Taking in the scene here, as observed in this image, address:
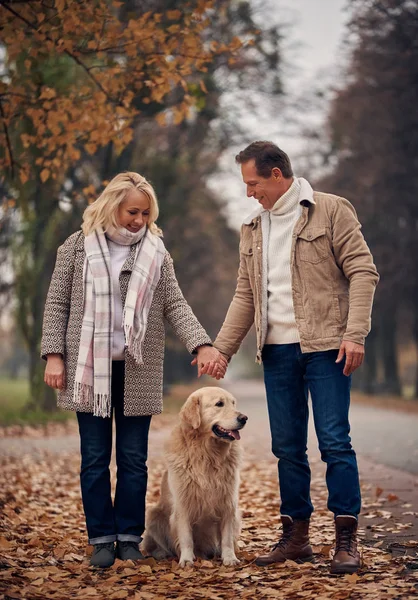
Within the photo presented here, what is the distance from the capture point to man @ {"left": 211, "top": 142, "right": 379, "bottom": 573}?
4.63 m

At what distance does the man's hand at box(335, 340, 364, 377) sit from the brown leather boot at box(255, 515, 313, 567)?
3.61 ft

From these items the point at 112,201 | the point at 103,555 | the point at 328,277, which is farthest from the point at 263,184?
the point at 103,555

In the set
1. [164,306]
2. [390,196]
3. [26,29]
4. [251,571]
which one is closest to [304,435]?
[251,571]

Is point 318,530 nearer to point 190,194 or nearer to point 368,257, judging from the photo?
point 368,257

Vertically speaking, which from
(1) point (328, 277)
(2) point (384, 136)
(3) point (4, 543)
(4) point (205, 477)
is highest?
(2) point (384, 136)

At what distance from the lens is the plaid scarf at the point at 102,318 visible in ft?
15.9

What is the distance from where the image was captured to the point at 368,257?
4723 millimetres

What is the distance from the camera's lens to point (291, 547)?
493cm

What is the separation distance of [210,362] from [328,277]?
2.93ft

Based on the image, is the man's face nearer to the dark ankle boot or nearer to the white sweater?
the white sweater

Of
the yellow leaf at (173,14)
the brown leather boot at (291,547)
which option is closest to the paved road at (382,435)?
the brown leather boot at (291,547)

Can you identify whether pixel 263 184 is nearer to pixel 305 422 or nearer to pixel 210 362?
pixel 210 362

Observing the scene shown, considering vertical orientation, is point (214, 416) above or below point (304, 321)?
below

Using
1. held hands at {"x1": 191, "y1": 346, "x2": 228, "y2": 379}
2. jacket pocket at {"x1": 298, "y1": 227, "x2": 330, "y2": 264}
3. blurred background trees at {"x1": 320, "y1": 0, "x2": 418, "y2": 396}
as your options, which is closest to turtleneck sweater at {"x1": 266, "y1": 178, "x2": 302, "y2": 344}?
jacket pocket at {"x1": 298, "y1": 227, "x2": 330, "y2": 264}
